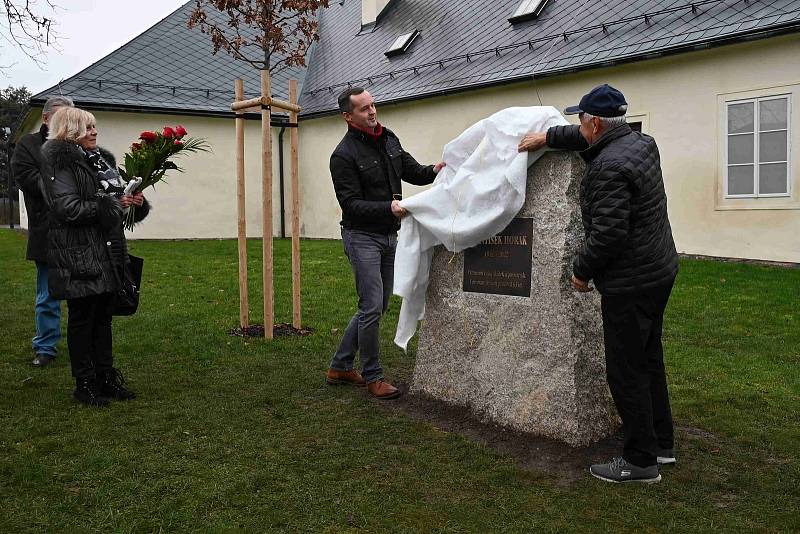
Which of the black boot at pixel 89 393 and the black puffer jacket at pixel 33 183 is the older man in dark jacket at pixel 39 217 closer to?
the black puffer jacket at pixel 33 183

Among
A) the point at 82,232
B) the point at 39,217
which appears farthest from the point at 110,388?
the point at 39,217

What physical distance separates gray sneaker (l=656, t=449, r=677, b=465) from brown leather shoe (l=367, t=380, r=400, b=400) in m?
1.91

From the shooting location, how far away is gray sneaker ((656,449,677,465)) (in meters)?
4.01

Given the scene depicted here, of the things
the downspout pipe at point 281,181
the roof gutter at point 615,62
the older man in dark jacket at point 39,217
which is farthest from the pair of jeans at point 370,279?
the downspout pipe at point 281,181

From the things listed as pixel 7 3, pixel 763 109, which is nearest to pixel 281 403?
pixel 7 3

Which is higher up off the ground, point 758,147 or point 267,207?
point 758,147

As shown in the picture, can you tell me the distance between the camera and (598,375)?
436 centimetres

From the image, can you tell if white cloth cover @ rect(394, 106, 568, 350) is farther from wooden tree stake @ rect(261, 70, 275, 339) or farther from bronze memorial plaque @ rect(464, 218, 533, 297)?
wooden tree stake @ rect(261, 70, 275, 339)

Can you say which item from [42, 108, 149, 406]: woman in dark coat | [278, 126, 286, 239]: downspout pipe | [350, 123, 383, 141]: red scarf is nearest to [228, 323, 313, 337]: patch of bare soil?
[42, 108, 149, 406]: woman in dark coat

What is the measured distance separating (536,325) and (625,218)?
3.47 ft

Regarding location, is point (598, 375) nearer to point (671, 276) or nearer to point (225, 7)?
point (671, 276)

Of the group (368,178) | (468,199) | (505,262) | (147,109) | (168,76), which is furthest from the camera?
(168,76)

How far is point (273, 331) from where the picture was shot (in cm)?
747

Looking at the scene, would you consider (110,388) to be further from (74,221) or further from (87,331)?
(74,221)
